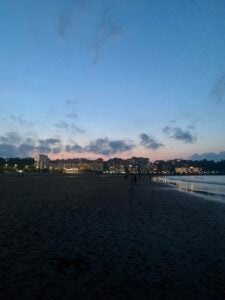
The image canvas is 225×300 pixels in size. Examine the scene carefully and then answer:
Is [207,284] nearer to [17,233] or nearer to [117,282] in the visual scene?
[117,282]

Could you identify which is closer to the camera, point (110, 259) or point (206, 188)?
point (110, 259)

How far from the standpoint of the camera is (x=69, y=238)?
43.1ft

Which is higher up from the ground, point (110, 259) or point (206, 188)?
point (206, 188)

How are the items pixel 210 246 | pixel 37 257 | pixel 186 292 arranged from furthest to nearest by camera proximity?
pixel 210 246 → pixel 37 257 → pixel 186 292

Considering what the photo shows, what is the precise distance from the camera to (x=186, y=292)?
739 centimetres

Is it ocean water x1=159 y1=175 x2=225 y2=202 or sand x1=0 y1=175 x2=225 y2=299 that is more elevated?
ocean water x1=159 y1=175 x2=225 y2=202

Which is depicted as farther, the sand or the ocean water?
the ocean water

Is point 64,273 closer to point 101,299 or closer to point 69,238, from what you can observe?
A: point 101,299

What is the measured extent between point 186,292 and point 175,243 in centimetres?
549

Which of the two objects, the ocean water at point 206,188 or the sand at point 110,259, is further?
the ocean water at point 206,188

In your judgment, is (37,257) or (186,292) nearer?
(186,292)

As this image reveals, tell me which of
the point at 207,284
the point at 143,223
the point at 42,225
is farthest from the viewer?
the point at 143,223

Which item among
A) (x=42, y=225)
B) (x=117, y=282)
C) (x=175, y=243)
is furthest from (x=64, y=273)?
(x=42, y=225)

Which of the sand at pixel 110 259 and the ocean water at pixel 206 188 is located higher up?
the ocean water at pixel 206 188
